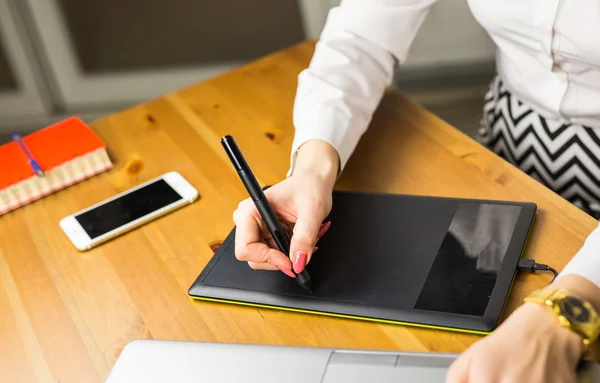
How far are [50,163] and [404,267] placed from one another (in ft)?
1.89

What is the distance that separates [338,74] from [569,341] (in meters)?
0.55

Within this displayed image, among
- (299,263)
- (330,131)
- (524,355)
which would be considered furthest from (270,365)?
(330,131)

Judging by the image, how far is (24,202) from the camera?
99cm

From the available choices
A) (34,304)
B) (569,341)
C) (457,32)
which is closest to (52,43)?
(457,32)

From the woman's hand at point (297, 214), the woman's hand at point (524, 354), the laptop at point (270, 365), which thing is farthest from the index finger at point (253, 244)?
the woman's hand at point (524, 354)

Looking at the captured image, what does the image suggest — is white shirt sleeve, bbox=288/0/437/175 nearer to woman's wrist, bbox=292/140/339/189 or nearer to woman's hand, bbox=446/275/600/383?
woman's wrist, bbox=292/140/339/189

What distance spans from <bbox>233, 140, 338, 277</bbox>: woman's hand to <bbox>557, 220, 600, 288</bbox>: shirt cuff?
10.8 inches

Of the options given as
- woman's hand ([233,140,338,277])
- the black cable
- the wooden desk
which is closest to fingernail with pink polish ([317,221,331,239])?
woman's hand ([233,140,338,277])

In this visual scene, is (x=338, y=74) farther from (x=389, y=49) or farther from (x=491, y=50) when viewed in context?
(x=491, y=50)

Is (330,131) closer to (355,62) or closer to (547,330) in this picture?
(355,62)

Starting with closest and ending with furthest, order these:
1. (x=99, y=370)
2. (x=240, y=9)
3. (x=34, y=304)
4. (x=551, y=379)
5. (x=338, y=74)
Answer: (x=551, y=379) → (x=99, y=370) → (x=34, y=304) → (x=338, y=74) → (x=240, y=9)

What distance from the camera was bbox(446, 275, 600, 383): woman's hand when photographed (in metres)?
0.53

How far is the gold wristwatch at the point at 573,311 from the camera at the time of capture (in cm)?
56

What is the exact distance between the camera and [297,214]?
0.79 m
